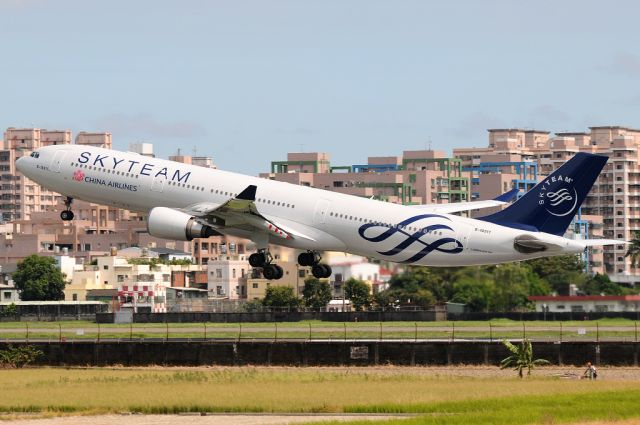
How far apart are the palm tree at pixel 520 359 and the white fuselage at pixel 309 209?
4.67 meters

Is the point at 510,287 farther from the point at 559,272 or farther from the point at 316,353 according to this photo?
the point at 316,353

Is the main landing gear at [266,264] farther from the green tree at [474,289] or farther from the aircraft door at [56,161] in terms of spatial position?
the green tree at [474,289]

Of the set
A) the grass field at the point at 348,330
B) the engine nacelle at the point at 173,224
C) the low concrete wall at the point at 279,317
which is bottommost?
the grass field at the point at 348,330

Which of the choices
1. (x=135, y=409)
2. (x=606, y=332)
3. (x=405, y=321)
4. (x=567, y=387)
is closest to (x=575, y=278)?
(x=405, y=321)

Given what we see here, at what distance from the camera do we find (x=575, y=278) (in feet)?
480

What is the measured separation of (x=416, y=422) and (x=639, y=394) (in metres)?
14.1

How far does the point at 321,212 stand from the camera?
3578 inches

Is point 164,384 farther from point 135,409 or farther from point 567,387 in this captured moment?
point 567,387

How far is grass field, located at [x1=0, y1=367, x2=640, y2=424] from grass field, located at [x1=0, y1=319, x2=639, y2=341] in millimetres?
18370

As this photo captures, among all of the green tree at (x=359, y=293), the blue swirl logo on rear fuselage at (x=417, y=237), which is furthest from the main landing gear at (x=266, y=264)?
the green tree at (x=359, y=293)

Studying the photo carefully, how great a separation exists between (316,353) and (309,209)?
9152 millimetres

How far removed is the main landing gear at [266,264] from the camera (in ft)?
305

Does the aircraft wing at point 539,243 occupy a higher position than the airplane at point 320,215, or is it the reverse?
the airplane at point 320,215

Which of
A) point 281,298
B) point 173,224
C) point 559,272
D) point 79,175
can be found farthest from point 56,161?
point 281,298
